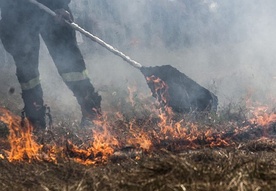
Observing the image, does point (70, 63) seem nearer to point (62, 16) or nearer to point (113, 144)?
point (62, 16)

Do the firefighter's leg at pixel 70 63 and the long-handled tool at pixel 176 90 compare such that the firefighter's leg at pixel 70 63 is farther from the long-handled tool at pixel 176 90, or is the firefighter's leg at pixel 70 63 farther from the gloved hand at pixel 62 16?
the long-handled tool at pixel 176 90

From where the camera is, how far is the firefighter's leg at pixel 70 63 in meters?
5.53

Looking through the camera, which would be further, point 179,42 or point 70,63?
point 179,42

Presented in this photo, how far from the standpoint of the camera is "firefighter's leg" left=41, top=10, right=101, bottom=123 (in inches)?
218

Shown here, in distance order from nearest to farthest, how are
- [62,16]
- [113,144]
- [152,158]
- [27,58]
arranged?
[152,158]
[113,144]
[62,16]
[27,58]

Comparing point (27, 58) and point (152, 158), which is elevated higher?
point (27, 58)

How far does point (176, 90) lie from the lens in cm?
548

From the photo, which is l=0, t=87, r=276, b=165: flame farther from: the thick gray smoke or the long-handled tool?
the thick gray smoke

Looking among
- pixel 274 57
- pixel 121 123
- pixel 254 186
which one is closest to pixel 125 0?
pixel 274 57

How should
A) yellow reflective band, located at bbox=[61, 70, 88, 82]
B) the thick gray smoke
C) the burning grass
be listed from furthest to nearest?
the thick gray smoke
yellow reflective band, located at bbox=[61, 70, 88, 82]
the burning grass

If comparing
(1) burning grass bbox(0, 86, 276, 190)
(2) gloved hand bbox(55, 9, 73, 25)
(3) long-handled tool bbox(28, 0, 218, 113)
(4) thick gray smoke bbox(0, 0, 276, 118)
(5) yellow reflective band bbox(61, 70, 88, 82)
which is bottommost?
(1) burning grass bbox(0, 86, 276, 190)

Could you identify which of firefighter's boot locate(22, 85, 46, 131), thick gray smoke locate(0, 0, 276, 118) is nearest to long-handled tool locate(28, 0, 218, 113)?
firefighter's boot locate(22, 85, 46, 131)

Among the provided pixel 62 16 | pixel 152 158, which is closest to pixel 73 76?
pixel 62 16

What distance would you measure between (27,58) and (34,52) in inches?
5.8
